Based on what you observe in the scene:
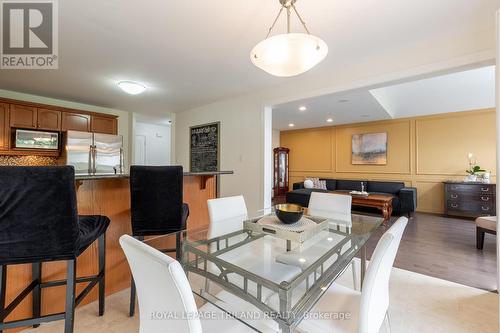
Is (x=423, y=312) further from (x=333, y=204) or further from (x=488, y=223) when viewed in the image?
(x=488, y=223)

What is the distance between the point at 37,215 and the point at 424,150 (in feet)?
22.8

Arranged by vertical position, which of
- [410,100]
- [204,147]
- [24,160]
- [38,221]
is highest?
[410,100]

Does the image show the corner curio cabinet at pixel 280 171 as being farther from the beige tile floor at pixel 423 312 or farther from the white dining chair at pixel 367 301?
the white dining chair at pixel 367 301

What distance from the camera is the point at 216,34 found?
206 cm

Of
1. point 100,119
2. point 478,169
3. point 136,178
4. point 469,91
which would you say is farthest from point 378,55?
point 100,119

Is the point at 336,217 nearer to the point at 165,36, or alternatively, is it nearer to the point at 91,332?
the point at 91,332

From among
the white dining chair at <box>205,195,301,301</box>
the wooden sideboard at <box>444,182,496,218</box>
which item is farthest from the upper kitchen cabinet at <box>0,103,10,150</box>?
the wooden sideboard at <box>444,182,496,218</box>

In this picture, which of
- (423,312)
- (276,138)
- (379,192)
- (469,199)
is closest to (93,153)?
(423,312)

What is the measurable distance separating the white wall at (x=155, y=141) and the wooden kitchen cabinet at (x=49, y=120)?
266cm

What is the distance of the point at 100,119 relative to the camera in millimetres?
4391

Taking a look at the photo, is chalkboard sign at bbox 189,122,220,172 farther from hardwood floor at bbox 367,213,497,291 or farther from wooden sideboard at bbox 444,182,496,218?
wooden sideboard at bbox 444,182,496,218

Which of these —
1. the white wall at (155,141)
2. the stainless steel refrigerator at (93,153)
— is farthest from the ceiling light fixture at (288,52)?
the white wall at (155,141)

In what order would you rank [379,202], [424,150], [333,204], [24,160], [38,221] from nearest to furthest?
[38,221] → [333,204] → [24,160] → [379,202] → [424,150]

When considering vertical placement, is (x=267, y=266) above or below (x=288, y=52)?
below
